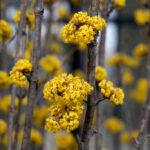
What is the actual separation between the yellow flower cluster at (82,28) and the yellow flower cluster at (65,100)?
4.0 inches

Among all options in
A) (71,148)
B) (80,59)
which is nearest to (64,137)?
(71,148)

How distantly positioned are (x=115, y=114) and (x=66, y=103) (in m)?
2.65

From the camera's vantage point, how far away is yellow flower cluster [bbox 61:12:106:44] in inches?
27.6

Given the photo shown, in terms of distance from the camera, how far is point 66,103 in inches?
27.7

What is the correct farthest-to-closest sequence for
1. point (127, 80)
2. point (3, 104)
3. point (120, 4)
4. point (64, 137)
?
1. point (127, 80)
2. point (64, 137)
3. point (3, 104)
4. point (120, 4)

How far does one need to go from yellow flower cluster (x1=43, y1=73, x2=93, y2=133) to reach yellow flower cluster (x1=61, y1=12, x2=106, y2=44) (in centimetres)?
10

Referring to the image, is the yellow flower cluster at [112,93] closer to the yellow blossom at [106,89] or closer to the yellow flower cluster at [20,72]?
the yellow blossom at [106,89]

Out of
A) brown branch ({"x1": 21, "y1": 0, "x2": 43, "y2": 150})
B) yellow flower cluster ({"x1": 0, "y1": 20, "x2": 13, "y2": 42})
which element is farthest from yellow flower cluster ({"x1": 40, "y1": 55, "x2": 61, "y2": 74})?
brown branch ({"x1": 21, "y1": 0, "x2": 43, "y2": 150})

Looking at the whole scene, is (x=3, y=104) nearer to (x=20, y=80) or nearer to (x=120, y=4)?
(x=20, y=80)

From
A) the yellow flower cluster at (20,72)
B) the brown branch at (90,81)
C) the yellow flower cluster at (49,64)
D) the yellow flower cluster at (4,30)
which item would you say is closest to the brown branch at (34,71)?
the yellow flower cluster at (20,72)

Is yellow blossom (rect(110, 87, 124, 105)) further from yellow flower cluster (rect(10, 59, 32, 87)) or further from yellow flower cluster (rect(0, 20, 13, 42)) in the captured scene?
yellow flower cluster (rect(0, 20, 13, 42))

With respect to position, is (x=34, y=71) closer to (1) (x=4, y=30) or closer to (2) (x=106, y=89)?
(2) (x=106, y=89)

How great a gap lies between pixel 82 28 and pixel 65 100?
0.18 m

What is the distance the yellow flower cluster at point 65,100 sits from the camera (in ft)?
2.27
